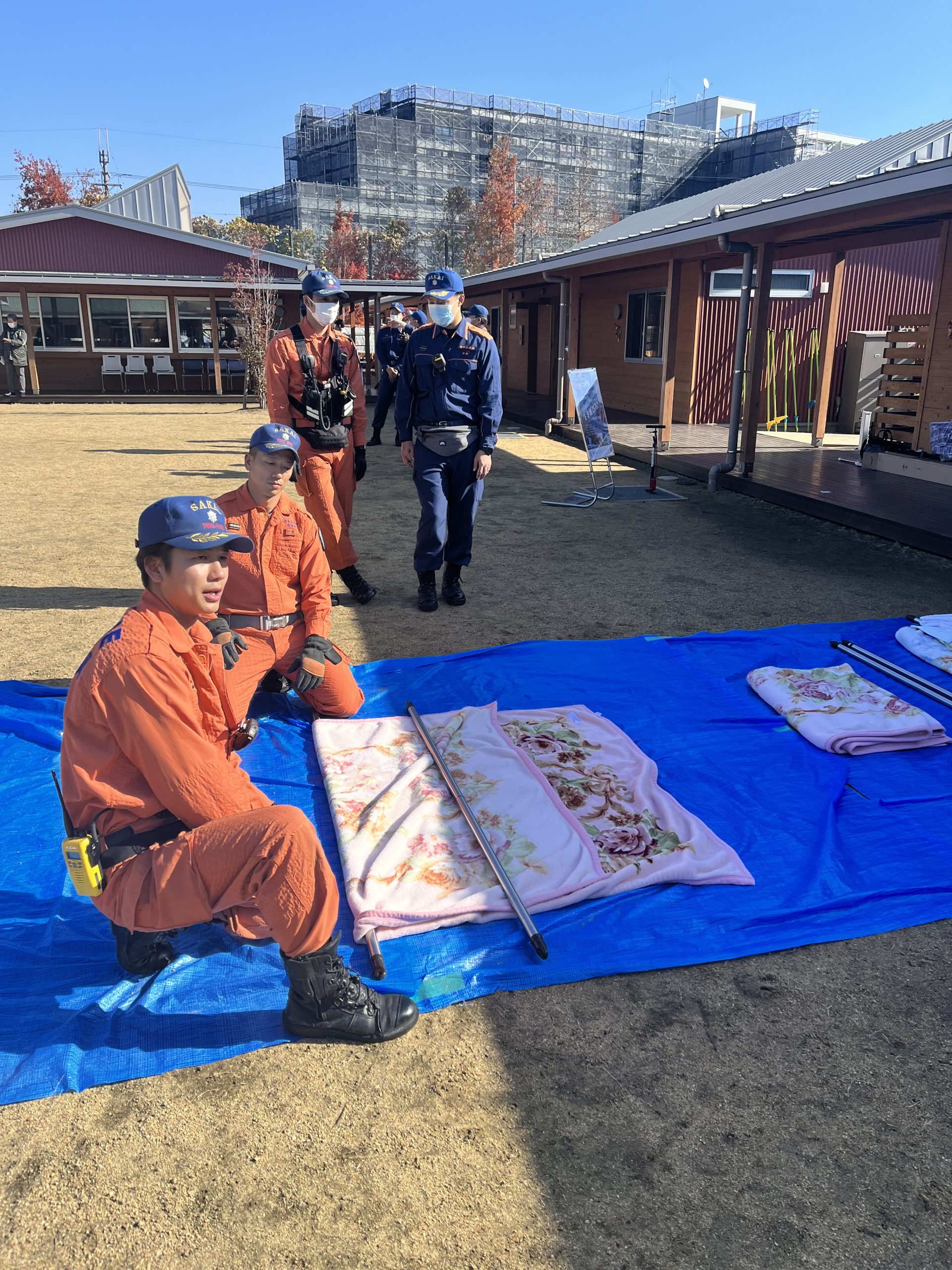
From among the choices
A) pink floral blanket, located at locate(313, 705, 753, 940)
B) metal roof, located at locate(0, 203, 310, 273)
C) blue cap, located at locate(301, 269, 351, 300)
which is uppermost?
metal roof, located at locate(0, 203, 310, 273)

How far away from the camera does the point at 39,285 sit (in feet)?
67.5

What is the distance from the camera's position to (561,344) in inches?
562

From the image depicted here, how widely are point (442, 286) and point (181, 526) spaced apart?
3.84 metres

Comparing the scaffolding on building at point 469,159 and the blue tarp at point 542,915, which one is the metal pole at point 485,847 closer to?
the blue tarp at point 542,915

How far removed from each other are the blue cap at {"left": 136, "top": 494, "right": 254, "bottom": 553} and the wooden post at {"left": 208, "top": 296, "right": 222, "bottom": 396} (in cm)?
2079

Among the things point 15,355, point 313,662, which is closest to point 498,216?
point 15,355

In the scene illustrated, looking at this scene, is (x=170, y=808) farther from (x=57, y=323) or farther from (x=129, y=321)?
(x=57, y=323)

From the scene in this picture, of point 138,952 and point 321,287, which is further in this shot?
point 321,287

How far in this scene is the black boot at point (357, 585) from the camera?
574 centimetres

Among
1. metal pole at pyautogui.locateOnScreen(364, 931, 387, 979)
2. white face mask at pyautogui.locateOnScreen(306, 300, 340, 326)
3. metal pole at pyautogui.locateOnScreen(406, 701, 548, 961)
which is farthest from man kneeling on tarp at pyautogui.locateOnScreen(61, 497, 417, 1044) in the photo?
white face mask at pyautogui.locateOnScreen(306, 300, 340, 326)

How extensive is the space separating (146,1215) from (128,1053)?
0.45 m

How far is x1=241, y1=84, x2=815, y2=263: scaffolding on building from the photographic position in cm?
7106

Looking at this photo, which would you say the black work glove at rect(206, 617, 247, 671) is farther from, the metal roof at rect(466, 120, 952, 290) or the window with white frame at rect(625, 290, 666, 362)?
the window with white frame at rect(625, 290, 666, 362)

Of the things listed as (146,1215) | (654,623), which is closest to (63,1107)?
(146,1215)
